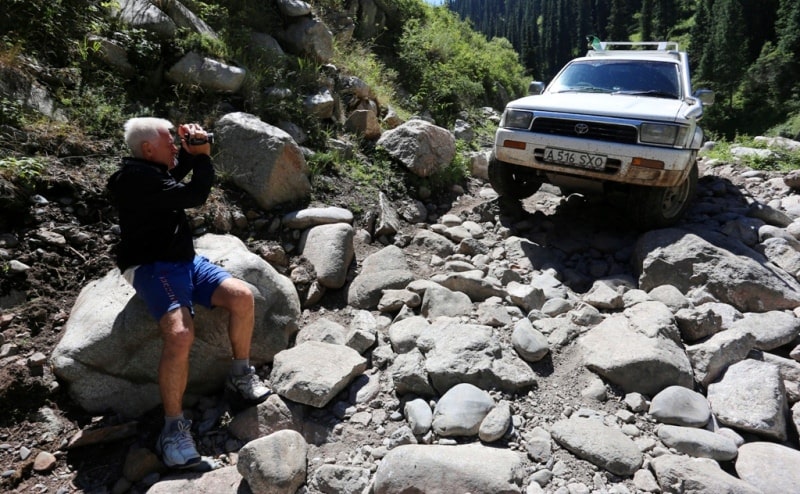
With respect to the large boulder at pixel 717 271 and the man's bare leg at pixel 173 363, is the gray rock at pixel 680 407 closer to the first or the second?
the large boulder at pixel 717 271

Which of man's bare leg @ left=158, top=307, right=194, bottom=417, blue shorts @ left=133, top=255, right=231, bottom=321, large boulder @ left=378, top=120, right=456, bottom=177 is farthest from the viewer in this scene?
large boulder @ left=378, top=120, right=456, bottom=177

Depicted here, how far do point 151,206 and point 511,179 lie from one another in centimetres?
412

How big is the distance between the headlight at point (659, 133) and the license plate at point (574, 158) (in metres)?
0.41

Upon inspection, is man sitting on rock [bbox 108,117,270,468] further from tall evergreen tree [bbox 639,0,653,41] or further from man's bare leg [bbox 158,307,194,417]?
tall evergreen tree [bbox 639,0,653,41]

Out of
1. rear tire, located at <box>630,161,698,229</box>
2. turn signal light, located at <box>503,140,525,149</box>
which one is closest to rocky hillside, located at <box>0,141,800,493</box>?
rear tire, located at <box>630,161,698,229</box>

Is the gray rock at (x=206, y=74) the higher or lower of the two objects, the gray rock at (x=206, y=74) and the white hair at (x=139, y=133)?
the higher

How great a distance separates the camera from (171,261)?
10.2 ft

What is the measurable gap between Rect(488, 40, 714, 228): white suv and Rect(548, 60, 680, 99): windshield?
0.01 meters

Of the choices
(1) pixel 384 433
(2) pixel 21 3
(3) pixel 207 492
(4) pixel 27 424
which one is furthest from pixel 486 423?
(2) pixel 21 3

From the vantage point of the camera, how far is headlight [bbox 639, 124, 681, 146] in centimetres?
446

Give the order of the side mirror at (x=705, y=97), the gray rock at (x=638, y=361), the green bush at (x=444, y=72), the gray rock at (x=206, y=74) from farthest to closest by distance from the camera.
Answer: the green bush at (x=444, y=72) < the gray rock at (x=206, y=74) < the side mirror at (x=705, y=97) < the gray rock at (x=638, y=361)

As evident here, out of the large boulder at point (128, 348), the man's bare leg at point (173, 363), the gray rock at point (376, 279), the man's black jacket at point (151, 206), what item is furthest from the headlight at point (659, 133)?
the man's bare leg at point (173, 363)

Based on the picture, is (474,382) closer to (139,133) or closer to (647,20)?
(139,133)

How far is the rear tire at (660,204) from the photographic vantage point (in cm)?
485
